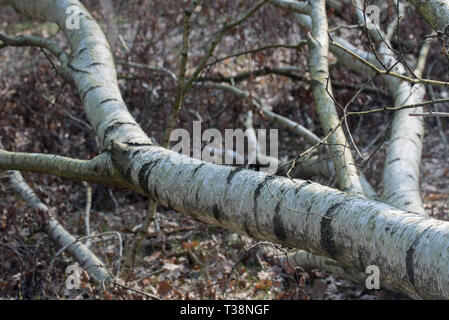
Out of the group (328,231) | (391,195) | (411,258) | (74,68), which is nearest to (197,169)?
(328,231)

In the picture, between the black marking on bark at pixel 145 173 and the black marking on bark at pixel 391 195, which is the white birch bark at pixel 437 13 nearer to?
the black marking on bark at pixel 145 173

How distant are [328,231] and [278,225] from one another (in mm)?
195

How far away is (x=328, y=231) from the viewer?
5.49ft

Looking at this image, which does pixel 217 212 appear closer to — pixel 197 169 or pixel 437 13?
pixel 197 169

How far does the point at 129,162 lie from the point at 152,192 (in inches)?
7.5

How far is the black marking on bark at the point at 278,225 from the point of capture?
179cm

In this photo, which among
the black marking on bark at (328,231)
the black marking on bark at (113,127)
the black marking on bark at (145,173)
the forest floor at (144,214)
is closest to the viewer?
the black marking on bark at (328,231)

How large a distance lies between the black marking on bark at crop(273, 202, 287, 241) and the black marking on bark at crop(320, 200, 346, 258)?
0.51ft

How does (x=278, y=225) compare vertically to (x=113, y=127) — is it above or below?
below

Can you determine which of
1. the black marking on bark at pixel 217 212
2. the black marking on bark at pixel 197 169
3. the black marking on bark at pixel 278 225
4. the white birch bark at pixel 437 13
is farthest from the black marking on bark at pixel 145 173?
the white birch bark at pixel 437 13

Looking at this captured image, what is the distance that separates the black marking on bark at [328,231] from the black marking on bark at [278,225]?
0.16 meters

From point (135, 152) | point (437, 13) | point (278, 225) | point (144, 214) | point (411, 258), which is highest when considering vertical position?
point (437, 13)

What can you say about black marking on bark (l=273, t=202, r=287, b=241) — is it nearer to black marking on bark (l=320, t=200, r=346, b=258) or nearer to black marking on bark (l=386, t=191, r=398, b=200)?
black marking on bark (l=320, t=200, r=346, b=258)

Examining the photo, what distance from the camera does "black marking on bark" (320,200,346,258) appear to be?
5.48 feet
